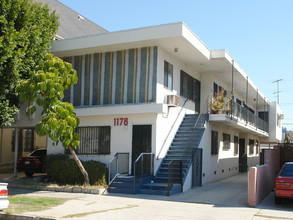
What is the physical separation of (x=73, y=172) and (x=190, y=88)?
8359 mm

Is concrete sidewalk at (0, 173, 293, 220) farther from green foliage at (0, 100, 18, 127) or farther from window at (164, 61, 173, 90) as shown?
window at (164, 61, 173, 90)

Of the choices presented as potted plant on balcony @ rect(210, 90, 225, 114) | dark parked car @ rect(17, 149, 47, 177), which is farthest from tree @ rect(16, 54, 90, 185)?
potted plant on balcony @ rect(210, 90, 225, 114)

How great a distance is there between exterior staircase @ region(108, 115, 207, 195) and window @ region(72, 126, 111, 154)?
6.34 ft

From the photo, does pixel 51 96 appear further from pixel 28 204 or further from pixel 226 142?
pixel 226 142

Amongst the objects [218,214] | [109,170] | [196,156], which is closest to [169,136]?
[196,156]

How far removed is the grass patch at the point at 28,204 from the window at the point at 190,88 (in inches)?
370

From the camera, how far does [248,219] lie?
31.2 feet

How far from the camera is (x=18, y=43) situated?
545 inches

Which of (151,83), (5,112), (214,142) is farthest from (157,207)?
(214,142)

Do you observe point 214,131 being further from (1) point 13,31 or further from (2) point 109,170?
(1) point 13,31

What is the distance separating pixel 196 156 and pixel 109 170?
410 centimetres

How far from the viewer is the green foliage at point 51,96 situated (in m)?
12.7

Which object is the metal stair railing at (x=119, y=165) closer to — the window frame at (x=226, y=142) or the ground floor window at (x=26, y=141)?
the window frame at (x=226, y=142)

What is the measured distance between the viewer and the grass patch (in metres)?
10.2
